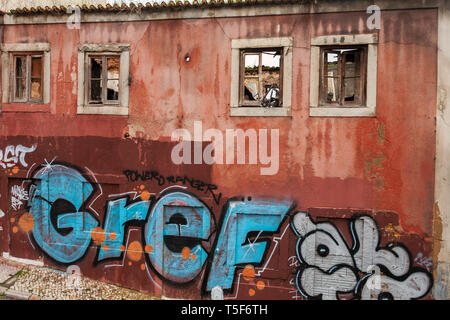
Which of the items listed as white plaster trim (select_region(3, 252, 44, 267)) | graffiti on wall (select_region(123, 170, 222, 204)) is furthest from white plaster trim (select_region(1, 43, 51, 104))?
white plaster trim (select_region(3, 252, 44, 267))

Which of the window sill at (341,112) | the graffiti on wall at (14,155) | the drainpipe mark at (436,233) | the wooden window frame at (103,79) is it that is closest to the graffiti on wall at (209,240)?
the drainpipe mark at (436,233)

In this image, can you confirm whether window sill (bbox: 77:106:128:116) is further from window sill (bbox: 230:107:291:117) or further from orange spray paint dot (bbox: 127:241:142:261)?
orange spray paint dot (bbox: 127:241:142:261)

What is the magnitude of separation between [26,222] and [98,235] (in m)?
2.06

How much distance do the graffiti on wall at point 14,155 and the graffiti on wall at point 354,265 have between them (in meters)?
6.80

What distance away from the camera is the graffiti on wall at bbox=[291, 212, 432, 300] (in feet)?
22.3

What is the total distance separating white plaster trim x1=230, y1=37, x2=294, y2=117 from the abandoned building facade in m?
0.03

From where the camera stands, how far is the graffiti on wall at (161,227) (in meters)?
7.39

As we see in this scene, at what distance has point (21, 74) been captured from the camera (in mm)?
8477

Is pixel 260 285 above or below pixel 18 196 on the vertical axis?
below

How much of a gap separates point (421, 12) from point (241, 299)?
709 cm

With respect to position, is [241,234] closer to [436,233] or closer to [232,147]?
[232,147]

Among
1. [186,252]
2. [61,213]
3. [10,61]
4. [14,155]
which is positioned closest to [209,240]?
[186,252]

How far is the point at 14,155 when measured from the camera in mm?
8477

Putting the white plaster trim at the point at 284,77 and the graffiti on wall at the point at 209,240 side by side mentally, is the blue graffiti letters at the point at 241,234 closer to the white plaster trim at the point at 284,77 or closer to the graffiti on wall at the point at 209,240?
the graffiti on wall at the point at 209,240
